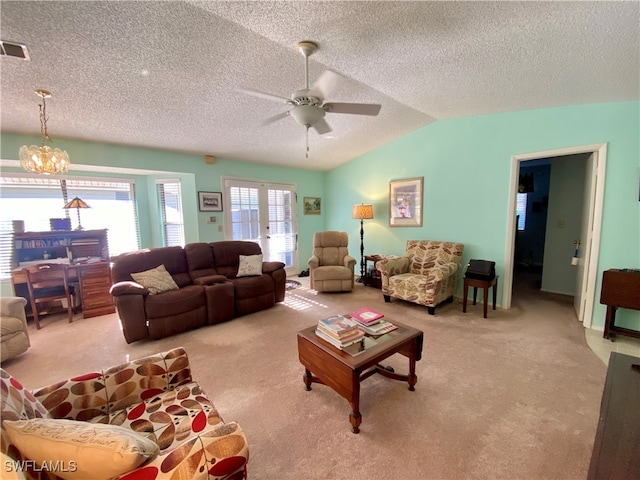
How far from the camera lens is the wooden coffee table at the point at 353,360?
166 cm

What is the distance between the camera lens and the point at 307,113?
199 cm

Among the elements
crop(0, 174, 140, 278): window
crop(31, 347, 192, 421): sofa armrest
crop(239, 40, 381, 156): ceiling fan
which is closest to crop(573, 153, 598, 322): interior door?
crop(239, 40, 381, 156): ceiling fan

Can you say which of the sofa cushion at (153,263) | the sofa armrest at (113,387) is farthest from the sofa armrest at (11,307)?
the sofa armrest at (113,387)

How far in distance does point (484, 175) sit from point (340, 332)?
3.28 meters

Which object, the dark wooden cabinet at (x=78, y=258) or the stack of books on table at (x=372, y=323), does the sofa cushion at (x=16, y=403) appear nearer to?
the stack of books on table at (x=372, y=323)

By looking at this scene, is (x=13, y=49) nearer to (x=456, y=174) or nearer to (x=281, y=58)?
(x=281, y=58)

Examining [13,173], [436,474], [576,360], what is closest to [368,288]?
[576,360]

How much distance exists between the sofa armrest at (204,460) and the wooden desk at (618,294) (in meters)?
3.61

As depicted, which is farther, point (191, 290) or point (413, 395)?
point (191, 290)

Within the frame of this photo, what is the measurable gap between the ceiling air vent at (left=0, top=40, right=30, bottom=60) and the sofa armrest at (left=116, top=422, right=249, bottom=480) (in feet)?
8.92

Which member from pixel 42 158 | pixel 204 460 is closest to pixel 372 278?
pixel 204 460

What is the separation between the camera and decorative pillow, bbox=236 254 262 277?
385 centimetres

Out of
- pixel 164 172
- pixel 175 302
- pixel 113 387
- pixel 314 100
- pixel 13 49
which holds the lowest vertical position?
pixel 175 302

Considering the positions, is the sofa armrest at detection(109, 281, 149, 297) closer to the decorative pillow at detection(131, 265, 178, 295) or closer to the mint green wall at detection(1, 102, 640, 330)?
the decorative pillow at detection(131, 265, 178, 295)
